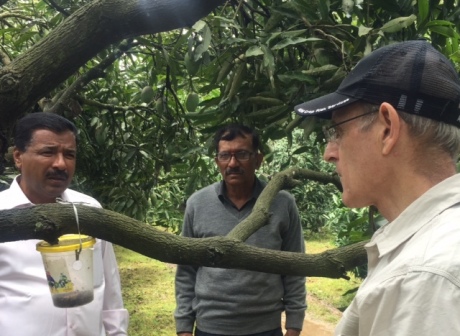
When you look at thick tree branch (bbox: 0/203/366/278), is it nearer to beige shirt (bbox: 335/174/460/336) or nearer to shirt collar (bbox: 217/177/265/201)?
beige shirt (bbox: 335/174/460/336)

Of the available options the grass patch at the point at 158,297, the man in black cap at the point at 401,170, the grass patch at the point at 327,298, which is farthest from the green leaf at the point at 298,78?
the grass patch at the point at 327,298

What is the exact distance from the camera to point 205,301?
2531 millimetres

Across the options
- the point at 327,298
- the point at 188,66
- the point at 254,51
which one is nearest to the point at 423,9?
the point at 254,51

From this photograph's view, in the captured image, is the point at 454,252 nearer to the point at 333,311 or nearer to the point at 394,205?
the point at 394,205

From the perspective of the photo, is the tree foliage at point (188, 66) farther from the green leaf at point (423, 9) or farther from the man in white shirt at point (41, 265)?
the man in white shirt at point (41, 265)

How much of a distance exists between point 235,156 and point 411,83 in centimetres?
157

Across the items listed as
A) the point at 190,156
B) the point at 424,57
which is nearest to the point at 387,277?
the point at 424,57

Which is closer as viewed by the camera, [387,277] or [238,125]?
[387,277]

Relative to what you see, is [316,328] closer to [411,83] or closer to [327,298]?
Result: [327,298]

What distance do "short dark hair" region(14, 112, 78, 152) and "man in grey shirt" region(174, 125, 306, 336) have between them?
2.46ft

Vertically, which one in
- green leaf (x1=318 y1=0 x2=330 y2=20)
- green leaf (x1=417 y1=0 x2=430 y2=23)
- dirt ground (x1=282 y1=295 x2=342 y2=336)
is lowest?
dirt ground (x1=282 y1=295 x2=342 y2=336)

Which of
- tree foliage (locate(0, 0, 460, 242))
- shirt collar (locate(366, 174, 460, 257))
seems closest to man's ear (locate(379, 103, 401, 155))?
shirt collar (locate(366, 174, 460, 257))

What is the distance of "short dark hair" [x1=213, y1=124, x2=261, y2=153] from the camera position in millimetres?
2383

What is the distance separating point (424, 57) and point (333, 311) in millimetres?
6043
